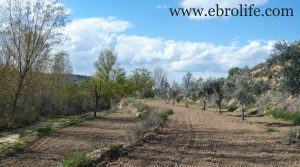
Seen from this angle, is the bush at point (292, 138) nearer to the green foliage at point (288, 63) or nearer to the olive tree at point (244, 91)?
the green foliage at point (288, 63)

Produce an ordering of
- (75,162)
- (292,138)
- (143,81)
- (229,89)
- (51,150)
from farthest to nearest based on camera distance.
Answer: (143,81)
(229,89)
(292,138)
(51,150)
(75,162)

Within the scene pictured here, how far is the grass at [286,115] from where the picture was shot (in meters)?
42.2

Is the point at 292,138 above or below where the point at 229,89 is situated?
below

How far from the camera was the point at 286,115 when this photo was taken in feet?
153

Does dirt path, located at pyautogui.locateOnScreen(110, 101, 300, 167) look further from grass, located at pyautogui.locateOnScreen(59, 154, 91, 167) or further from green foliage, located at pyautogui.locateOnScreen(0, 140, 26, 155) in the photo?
green foliage, located at pyautogui.locateOnScreen(0, 140, 26, 155)

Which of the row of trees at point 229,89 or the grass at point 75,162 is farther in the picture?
the row of trees at point 229,89

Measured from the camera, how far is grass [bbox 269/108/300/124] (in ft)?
138

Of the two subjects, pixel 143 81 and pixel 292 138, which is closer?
pixel 292 138

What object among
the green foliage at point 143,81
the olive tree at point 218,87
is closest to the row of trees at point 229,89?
the olive tree at point 218,87

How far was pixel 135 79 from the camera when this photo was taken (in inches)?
5866

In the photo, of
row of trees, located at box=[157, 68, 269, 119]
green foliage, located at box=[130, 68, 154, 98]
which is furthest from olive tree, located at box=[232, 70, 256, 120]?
green foliage, located at box=[130, 68, 154, 98]

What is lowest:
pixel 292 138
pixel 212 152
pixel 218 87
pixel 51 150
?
pixel 51 150

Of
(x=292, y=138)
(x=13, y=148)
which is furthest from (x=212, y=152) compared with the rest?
(x=13, y=148)

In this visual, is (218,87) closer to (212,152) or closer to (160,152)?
(212,152)
